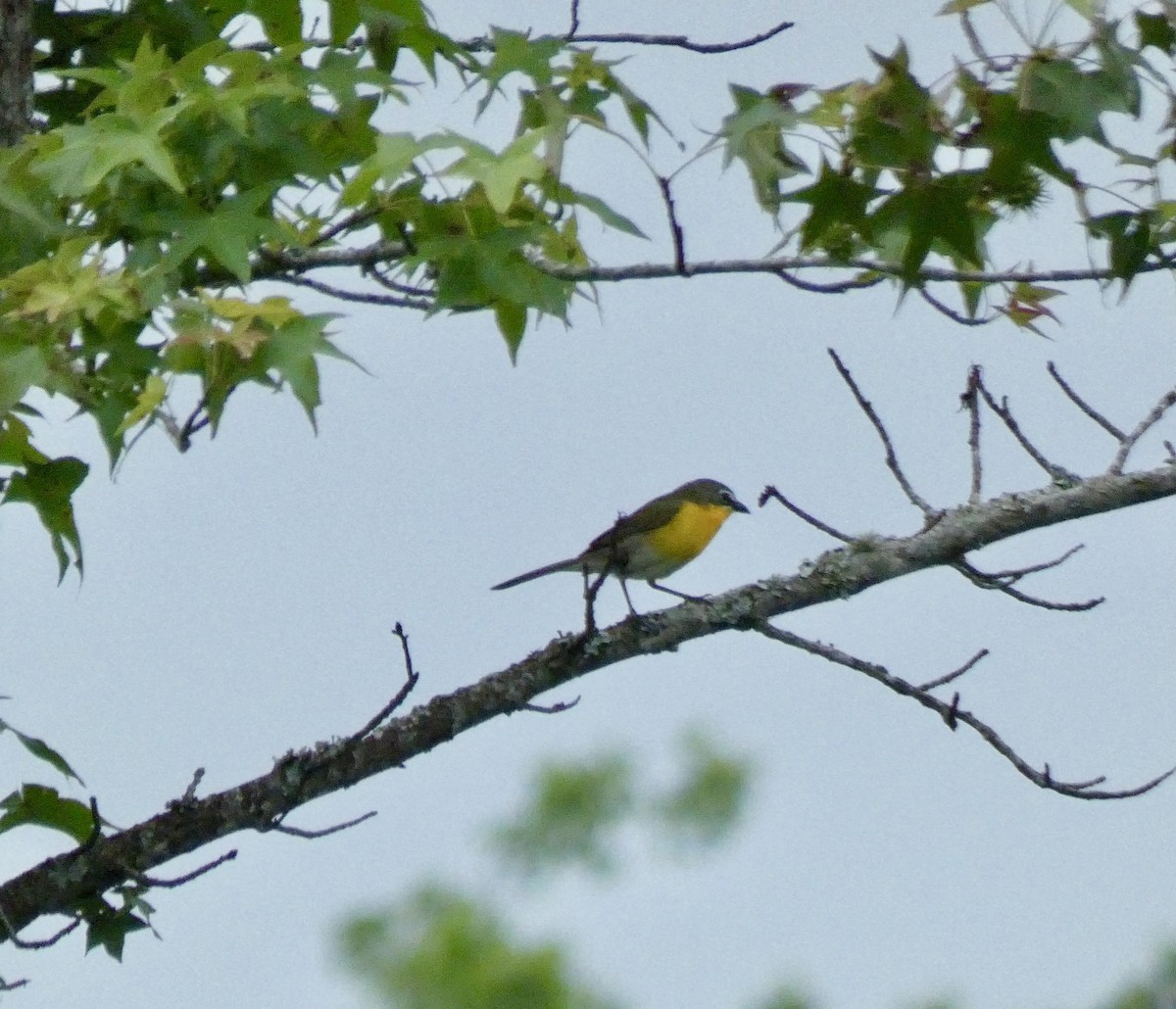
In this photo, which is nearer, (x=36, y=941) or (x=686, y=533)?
(x=36, y=941)

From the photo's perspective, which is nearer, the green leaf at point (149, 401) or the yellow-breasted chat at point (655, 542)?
the green leaf at point (149, 401)

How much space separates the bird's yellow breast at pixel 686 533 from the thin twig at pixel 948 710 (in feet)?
8.20

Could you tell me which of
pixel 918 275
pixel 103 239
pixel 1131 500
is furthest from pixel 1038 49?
pixel 103 239

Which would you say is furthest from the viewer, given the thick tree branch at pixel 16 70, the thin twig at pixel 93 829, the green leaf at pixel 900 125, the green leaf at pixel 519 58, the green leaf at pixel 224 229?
the thick tree branch at pixel 16 70

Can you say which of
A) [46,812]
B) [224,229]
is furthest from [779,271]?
[46,812]

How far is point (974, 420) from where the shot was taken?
343 cm

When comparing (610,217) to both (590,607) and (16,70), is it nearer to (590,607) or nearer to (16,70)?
(590,607)

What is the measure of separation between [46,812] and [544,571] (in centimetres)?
273

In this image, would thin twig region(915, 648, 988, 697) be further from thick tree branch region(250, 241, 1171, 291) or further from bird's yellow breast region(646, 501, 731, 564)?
bird's yellow breast region(646, 501, 731, 564)

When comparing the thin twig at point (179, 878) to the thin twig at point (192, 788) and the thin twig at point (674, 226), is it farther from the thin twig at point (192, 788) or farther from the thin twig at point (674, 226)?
the thin twig at point (674, 226)

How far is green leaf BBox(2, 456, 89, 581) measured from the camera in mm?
3172

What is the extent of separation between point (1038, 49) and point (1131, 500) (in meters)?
1.17

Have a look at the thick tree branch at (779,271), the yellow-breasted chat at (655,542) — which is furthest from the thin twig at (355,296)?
the yellow-breasted chat at (655,542)

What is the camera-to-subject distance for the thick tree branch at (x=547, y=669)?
3328 mm
